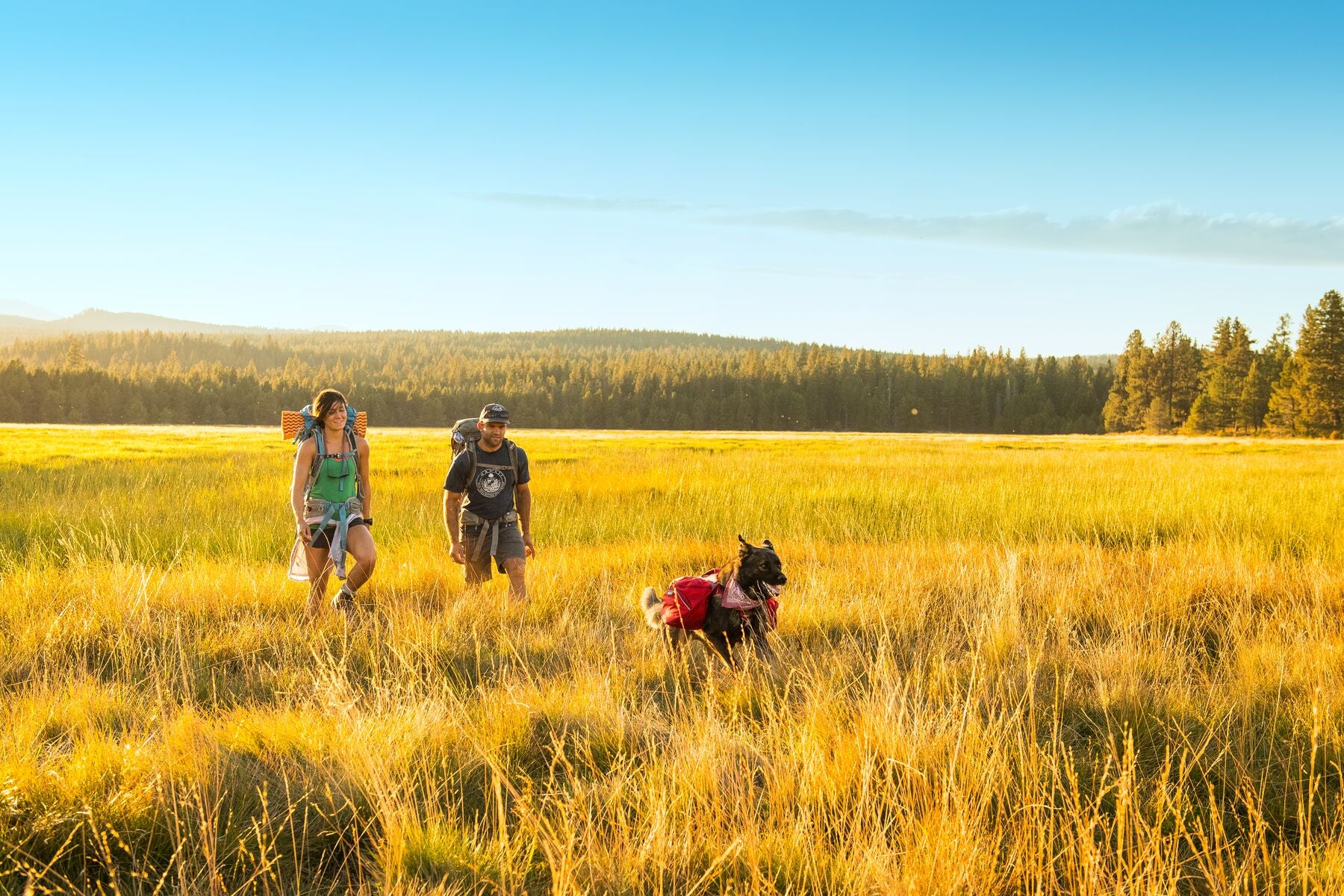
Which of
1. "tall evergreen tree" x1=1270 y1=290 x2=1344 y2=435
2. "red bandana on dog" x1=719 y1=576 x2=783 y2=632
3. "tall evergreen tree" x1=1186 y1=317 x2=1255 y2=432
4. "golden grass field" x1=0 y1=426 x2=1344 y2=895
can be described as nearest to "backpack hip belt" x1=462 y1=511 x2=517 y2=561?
"golden grass field" x1=0 y1=426 x2=1344 y2=895

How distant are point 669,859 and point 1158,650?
4.14m

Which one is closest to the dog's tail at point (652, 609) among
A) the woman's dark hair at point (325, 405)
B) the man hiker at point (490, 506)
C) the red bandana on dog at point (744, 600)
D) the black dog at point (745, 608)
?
the black dog at point (745, 608)

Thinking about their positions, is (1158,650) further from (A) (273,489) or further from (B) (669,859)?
(A) (273,489)

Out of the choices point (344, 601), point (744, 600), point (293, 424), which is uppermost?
point (293, 424)

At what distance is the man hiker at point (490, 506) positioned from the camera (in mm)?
6816

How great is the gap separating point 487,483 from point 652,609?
2176mm

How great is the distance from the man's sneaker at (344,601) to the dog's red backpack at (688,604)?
281 centimetres

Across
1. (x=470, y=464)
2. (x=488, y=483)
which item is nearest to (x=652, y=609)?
(x=488, y=483)

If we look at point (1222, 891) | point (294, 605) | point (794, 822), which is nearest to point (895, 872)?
point (794, 822)

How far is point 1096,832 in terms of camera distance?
3.39 meters

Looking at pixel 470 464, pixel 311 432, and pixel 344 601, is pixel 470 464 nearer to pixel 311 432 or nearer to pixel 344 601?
pixel 311 432

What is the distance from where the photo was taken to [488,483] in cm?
688

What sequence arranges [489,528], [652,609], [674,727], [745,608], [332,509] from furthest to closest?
1. [489,528]
2. [332,509]
3. [652,609]
4. [745,608]
5. [674,727]

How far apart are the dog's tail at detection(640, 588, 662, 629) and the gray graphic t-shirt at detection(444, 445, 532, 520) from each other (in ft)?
6.11
